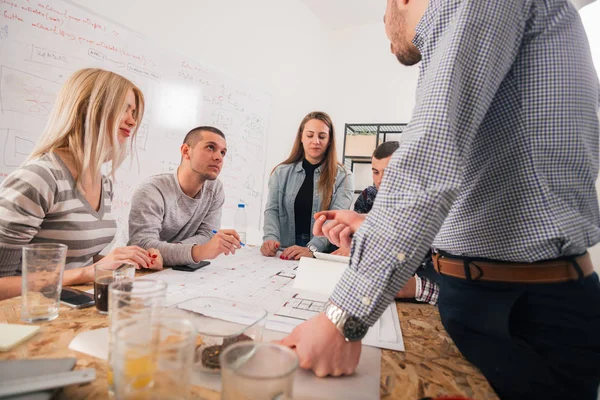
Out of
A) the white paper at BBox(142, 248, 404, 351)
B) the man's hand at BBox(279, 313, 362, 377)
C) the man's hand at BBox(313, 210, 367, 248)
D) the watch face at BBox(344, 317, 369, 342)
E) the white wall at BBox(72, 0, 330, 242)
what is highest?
the white wall at BBox(72, 0, 330, 242)

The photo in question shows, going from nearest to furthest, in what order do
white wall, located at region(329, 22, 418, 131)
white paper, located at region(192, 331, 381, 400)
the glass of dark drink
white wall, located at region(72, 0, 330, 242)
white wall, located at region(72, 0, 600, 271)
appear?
white paper, located at region(192, 331, 381, 400) < the glass of dark drink < white wall, located at region(72, 0, 330, 242) < white wall, located at region(72, 0, 600, 271) < white wall, located at region(329, 22, 418, 131)

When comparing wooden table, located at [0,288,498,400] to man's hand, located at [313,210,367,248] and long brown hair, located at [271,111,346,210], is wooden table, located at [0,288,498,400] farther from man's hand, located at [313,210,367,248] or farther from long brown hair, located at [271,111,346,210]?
long brown hair, located at [271,111,346,210]

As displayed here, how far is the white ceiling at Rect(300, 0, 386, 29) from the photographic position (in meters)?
3.74

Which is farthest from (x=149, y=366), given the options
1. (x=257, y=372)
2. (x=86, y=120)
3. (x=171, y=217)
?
(x=171, y=217)

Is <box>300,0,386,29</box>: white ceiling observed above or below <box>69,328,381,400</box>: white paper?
above

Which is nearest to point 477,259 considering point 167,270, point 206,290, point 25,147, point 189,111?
point 206,290

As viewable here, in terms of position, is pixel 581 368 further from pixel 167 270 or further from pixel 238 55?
pixel 238 55

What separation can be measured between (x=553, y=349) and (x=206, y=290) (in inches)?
31.4

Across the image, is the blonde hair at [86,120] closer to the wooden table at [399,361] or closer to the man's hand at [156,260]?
the man's hand at [156,260]

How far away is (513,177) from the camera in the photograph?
2.14 ft

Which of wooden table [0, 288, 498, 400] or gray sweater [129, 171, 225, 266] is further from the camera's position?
gray sweater [129, 171, 225, 266]

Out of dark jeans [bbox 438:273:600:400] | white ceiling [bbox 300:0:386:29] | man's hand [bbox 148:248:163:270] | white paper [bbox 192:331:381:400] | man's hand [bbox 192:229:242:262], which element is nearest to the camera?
white paper [bbox 192:331:381:400]

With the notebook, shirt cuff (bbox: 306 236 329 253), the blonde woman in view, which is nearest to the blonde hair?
the blonde woman

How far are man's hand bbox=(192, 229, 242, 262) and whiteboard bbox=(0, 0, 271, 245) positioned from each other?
1126mm
